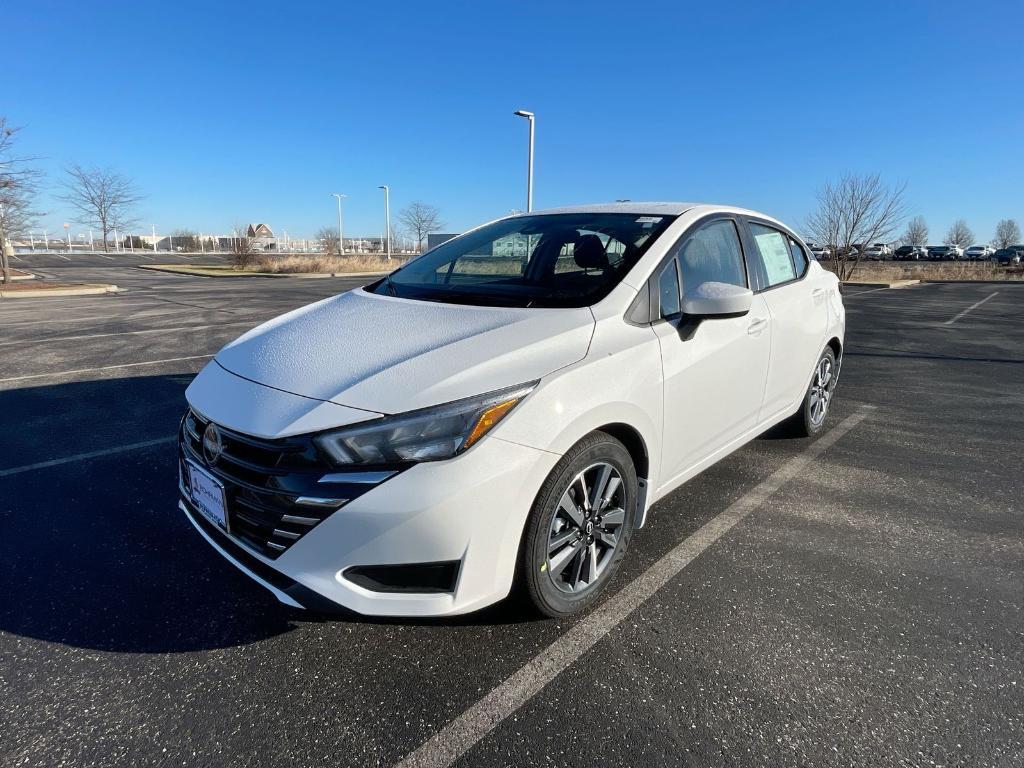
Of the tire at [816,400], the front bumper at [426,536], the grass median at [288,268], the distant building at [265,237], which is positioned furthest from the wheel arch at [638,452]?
the distant building at [265,237]

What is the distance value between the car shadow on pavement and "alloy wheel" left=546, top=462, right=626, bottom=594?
27 centimetres

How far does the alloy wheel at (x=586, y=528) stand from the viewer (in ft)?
7.77

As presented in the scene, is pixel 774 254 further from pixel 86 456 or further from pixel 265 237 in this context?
pixel 265 237

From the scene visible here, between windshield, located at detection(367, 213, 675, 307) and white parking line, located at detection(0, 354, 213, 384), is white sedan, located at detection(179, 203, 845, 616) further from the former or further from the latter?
white parking line, located at detection(0, 354, 213, 384)

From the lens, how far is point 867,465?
169 inches

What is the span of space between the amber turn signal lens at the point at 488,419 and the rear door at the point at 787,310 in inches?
87.1

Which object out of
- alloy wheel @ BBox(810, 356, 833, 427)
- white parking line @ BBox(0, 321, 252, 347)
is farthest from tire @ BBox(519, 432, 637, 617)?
white parking line @ BBox(0, 321, 252, 347)

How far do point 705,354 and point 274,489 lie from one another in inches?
79.2

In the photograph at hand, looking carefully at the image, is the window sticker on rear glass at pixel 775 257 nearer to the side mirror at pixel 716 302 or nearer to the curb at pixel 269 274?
the side mirror at pixel 716 302

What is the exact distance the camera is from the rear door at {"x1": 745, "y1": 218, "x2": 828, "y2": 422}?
12.4 feet

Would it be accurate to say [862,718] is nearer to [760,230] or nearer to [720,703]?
[720,703]

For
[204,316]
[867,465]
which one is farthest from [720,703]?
[204,316]

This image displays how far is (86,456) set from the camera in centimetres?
427

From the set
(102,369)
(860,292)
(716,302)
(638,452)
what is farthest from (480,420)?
(860,292)
